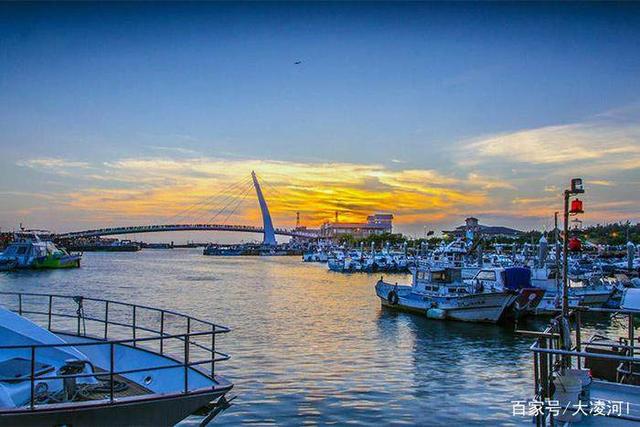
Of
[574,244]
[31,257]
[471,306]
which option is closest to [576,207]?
[574,244]

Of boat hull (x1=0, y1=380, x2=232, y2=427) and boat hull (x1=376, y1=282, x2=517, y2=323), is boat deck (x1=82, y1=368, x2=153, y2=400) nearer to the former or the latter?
boat hull (x1=0, y1=380, x2=232, y2=427)

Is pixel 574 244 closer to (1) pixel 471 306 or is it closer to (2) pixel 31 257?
(1) pixel 471 306

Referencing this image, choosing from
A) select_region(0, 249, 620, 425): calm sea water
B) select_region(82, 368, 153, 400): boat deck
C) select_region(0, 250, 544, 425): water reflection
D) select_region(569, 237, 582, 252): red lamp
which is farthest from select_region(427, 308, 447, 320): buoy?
select_region(82, 368, 153, 400): boat deck

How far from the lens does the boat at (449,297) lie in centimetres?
3228

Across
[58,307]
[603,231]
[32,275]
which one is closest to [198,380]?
[58,307]

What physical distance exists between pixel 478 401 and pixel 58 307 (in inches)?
1154

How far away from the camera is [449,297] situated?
110ft

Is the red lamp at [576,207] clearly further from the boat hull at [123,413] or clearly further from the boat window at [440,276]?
the boat window at [440,276]

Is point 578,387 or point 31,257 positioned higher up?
point 578,387

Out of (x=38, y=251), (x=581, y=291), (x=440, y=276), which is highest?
(x=440, y=276)

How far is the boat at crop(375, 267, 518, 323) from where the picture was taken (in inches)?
1271

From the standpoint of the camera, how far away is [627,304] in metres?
13.5

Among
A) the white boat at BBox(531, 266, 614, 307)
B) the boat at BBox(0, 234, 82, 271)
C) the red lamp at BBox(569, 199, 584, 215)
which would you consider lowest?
the boat at BBox(0, 234, 82, 271)

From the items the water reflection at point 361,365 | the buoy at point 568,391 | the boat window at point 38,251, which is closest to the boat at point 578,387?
the buoy at point 568,391
